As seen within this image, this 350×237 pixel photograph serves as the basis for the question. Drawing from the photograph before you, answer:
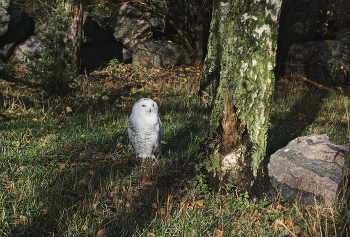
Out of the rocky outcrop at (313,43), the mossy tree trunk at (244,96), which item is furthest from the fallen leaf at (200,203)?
the rocky outcrop at (313,43)

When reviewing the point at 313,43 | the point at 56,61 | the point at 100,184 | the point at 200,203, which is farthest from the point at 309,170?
the point at 313,43

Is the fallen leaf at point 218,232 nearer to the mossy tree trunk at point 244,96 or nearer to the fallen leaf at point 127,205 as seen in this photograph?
the mossy tree trunk at point 244,96

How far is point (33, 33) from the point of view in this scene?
14.8 meters

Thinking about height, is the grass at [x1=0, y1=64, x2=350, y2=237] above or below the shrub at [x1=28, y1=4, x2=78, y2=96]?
below

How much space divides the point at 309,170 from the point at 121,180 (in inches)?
89.3

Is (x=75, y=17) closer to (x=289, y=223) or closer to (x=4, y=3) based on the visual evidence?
(x=4, y=3)

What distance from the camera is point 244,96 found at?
489 cm

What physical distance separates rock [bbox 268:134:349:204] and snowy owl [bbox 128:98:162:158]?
155 cm

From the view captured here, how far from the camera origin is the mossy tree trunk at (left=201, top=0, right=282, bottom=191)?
15.7 feet

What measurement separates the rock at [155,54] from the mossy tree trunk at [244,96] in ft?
32.8

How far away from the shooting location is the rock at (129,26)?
15.4m

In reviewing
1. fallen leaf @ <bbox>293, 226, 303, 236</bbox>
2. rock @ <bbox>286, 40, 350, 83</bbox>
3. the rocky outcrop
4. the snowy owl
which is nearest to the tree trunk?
the rocky outcrop

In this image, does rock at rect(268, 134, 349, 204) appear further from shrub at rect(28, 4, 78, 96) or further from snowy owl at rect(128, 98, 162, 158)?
shrub at rect(28, 4, 78, 96)

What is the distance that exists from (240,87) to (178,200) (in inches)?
54.5
